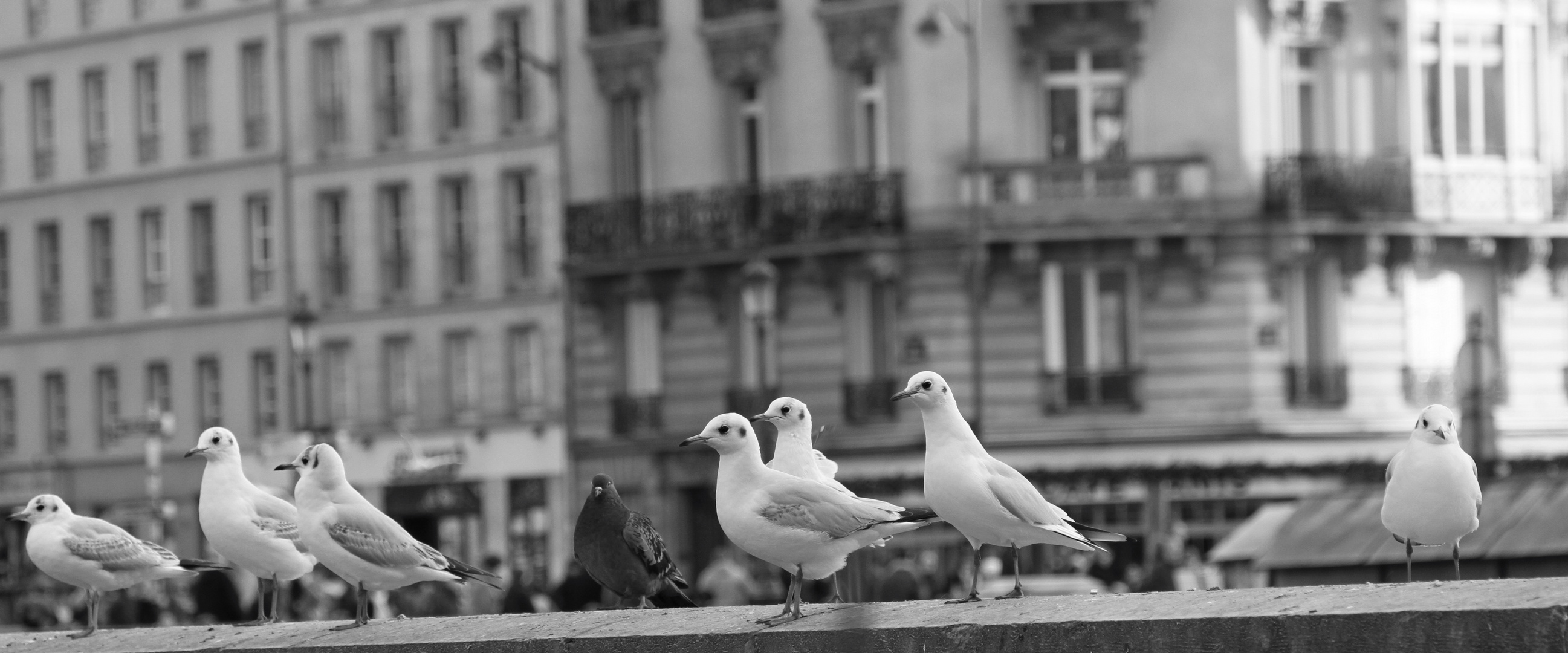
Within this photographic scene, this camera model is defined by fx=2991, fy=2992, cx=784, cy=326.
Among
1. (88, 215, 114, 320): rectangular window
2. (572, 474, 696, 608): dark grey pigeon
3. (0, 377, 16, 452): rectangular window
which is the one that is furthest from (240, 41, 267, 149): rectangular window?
(572, 474, 696, 608): dark grey pigeon

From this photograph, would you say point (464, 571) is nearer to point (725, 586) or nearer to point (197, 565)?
point (197, 565)

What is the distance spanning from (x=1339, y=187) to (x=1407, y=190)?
121cm

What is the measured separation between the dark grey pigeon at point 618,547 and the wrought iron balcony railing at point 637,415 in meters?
38.0

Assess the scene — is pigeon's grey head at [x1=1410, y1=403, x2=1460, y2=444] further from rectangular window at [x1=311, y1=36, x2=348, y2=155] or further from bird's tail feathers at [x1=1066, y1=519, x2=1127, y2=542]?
rectangular window at [x1=311, y1=36, x2=348, y2=155]

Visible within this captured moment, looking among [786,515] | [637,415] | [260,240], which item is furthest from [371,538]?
[260,240]

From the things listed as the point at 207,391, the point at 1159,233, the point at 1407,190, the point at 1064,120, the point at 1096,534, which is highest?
the point at 1064,120

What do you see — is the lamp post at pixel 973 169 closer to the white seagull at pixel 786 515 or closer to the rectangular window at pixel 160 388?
the rectangular window at pixel 160 388

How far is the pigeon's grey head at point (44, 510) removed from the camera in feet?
51.1

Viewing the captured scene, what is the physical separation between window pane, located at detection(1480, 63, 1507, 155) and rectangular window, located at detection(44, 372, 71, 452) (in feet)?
114

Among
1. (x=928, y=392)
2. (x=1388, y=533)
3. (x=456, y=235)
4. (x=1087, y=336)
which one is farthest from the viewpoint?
(x=456, y=235)

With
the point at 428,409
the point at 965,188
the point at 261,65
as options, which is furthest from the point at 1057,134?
the point at 261,65

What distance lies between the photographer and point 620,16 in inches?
2110

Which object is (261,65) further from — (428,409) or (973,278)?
(973,278)

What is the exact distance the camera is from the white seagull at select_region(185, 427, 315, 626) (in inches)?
569
